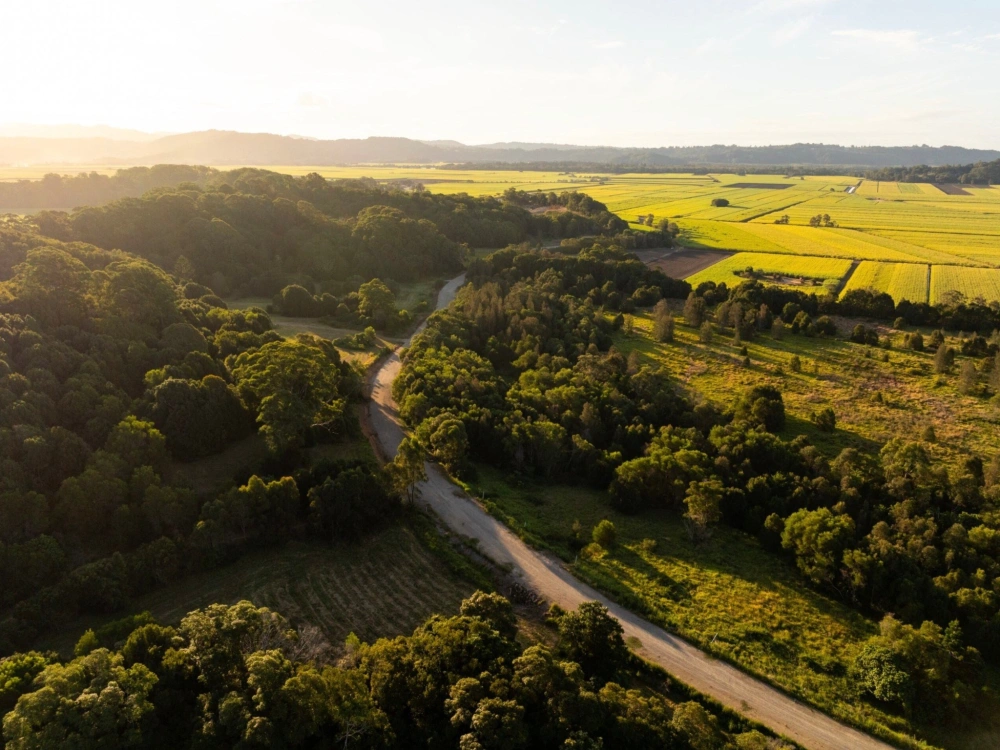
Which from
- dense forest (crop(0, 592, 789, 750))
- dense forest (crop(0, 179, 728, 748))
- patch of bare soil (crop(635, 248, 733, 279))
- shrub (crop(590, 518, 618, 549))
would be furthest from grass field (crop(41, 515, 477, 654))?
patch of bare soil (crop(635, 248, 733, 279))

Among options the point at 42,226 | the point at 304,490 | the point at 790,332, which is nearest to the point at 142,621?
the point at 304,490

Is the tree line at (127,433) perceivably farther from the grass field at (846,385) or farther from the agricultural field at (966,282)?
the agricultural field at (966,282)

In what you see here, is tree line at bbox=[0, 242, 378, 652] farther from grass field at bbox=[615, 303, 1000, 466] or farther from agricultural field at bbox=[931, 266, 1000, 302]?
agricultural field at bbox=[931, 266, 1000, 302]

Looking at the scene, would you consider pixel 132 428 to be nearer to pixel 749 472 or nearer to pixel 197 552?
pixel 197 552

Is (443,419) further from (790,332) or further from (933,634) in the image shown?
(790,332)

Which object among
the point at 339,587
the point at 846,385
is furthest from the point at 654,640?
the point at 846,385

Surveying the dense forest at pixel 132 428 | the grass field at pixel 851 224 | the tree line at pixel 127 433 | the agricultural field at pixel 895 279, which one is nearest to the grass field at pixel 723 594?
the dense forest at pixel 132 428
